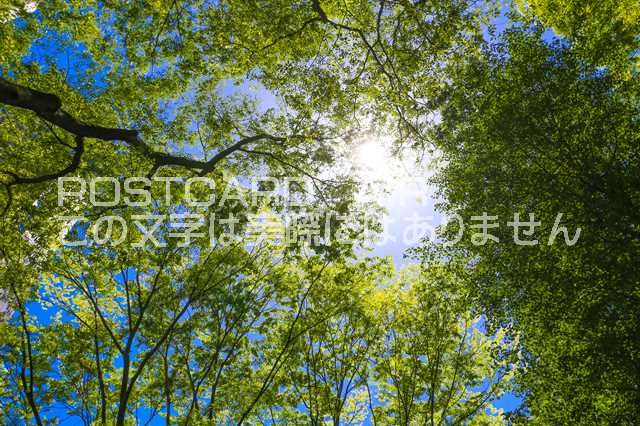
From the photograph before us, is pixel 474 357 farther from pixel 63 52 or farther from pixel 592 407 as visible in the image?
pixel 63 52

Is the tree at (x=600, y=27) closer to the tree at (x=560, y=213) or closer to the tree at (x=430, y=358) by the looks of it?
the tree at (x=560, y=213)

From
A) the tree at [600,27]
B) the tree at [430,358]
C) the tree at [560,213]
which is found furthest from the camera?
the tree at [430,358]

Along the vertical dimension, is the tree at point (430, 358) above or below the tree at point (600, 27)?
below

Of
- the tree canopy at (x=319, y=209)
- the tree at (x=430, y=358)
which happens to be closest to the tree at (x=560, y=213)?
the tree canopy at (x=319, y=209)

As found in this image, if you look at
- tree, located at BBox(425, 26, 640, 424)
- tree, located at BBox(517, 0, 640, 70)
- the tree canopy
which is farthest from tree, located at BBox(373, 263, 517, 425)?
tree, located at BBox(517, 0, 640, 70)

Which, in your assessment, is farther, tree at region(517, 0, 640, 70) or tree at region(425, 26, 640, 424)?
tree at region(517, 0, 640, 70)

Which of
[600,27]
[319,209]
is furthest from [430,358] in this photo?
[600,27]

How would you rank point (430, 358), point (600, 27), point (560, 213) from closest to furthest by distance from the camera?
point (560, 213) → point (600, 27) → point (430, 358)

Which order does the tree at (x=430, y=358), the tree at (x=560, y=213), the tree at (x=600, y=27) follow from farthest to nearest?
the tree at (x=430, y=358)
the tree at (x=600, y=27)
the tree at (x=560, y=213)

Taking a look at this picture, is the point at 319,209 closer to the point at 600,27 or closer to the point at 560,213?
the point at 560,213

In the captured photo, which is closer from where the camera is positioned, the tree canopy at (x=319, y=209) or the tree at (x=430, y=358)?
the tree canopy at (x=319, y=209)

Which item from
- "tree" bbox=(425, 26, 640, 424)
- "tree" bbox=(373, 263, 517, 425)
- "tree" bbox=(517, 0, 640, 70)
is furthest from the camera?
"tree" bbox=(373, 263, 517, 425)

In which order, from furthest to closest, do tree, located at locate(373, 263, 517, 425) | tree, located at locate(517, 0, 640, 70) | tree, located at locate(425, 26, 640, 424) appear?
tree, located at locate(373, 263, 517, 425), tree, located at locate(517, 0, 640, 70), tree, located at locate(425, 26, 640, 424)

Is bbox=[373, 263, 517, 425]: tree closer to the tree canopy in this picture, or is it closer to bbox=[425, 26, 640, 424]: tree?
the tree canopy
